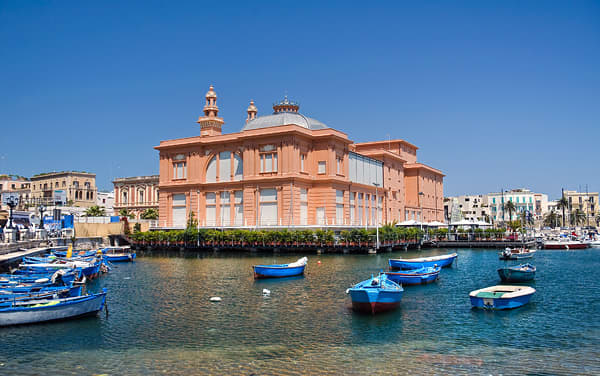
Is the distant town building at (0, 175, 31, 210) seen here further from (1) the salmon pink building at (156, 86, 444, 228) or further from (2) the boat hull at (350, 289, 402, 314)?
(2) the boat hull at (350, 289, 402, 314)

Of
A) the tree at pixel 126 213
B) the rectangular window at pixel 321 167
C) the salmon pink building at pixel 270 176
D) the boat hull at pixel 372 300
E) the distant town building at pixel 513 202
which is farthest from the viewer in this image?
the distant town building at pixel 513 202

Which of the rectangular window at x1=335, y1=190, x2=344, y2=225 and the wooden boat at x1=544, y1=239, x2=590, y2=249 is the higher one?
the rectangular window at x1=335, y1=190, x2=344, y2=225

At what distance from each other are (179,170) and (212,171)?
6140mm

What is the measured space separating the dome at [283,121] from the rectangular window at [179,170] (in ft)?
38.0

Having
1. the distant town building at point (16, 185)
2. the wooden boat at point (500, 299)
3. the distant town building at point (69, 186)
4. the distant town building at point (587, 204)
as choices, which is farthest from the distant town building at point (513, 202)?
the wooden boat at point (500, 299)

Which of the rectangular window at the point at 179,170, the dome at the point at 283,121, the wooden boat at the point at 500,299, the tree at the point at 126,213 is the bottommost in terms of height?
the wooden boat at the point at 500,299

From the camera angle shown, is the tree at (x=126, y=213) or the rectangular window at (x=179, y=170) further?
the tree at (x=126, y=213)

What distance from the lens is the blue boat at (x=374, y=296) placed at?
86.4ft

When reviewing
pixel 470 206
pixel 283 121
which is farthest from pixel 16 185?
pixel 470 206

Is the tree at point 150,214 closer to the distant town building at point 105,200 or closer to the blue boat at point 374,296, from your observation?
the distant town building at point 105,200

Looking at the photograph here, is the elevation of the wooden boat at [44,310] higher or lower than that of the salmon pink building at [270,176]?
lower

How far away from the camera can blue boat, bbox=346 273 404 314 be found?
1037 inches

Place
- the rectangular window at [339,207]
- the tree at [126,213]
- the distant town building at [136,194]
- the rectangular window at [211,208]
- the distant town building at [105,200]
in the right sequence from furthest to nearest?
the distant town building at [105,200], the distant town building at [136,194], the tree at [126,213], the rectangular window at [211,208], the rectangular window at [339,207]

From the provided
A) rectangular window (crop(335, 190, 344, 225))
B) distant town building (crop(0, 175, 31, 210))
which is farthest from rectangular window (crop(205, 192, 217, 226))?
distant town building (crop(0, 175, 31, 210))
